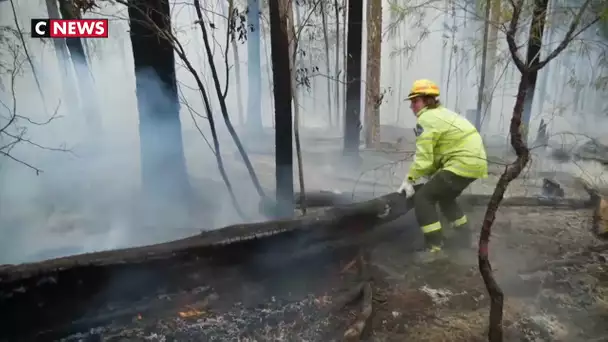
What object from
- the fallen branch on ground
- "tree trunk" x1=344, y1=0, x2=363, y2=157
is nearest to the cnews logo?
"tree trunk" x1=344, y1=0, x2=363, y2=157

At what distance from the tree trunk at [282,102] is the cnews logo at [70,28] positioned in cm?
Answer: 247

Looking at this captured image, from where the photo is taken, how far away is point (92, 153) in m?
9.73

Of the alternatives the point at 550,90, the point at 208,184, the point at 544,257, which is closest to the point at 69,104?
the point at 208,184

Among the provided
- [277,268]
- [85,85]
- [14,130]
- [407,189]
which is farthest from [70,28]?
[407,189]

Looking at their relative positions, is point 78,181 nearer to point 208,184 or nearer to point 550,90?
point 208,184

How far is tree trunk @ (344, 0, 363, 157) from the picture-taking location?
8172 mm

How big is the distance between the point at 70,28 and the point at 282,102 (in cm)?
387

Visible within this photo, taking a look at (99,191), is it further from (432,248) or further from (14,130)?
(432,248)

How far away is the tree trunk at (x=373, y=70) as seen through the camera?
967cm

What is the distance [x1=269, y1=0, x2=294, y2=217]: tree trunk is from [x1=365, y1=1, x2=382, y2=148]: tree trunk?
153 inches

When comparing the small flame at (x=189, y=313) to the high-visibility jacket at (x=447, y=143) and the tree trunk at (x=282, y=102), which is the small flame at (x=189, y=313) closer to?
the tree trunk at (x=282, y=102)

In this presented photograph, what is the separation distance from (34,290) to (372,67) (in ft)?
26.5

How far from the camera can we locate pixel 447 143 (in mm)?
4559

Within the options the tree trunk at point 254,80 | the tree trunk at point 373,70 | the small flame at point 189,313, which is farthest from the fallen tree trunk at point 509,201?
the tree trunk at point 254,80
